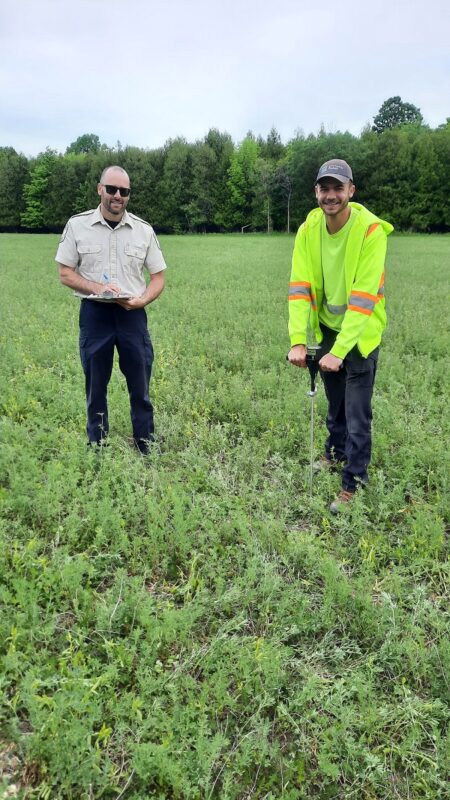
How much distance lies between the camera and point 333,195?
146 inches

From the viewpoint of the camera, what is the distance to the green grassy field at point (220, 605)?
2.35 meters

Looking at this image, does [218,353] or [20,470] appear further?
[218,353]

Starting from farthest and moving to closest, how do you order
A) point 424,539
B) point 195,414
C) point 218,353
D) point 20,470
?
point 218,353 < point 195,414 < point 20,470 < point 424,539

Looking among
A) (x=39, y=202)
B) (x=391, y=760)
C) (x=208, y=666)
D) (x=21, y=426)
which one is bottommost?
(x=391, y=760)

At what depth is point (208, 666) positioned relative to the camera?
2746 millimetres

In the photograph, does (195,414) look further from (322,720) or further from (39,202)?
(39,202)

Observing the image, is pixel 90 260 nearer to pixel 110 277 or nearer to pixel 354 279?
pixel 110 277

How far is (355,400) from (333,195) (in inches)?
58.2

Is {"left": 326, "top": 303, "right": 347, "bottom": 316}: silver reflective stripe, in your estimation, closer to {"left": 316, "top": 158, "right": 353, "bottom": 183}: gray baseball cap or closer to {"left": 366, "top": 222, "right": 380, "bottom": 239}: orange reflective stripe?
{"left": 366, "top": 222, "right": 380, "bottom": 239}: orange reflective stripe

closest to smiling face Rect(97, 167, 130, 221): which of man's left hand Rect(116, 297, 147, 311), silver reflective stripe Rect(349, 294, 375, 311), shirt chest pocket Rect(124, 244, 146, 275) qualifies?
shirt chest pocket Rect(124, 244, 146, 275)

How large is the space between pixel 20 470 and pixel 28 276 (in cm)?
1554

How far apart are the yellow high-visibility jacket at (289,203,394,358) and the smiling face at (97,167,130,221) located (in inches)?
56.9

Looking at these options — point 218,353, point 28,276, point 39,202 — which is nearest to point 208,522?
point 218,353

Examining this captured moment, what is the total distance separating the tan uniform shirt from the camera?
4.52m
